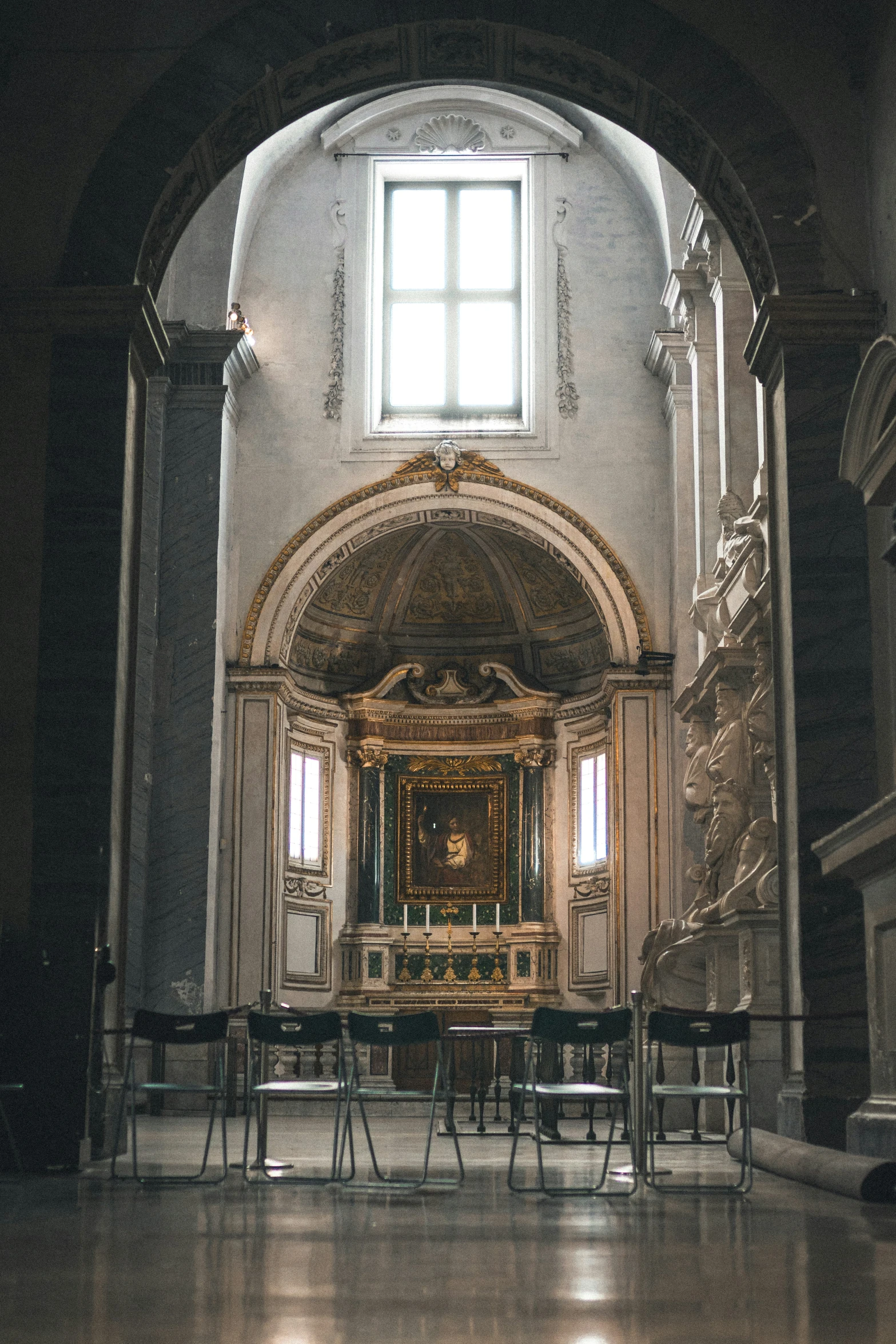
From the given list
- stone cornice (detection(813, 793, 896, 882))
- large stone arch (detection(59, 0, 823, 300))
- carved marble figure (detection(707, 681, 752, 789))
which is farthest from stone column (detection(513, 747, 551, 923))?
stone cornice (detection(813, 793, 896, 882))

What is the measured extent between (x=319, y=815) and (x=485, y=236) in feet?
23.5

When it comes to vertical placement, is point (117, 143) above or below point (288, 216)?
below

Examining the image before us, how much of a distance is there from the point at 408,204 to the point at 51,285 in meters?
11.0

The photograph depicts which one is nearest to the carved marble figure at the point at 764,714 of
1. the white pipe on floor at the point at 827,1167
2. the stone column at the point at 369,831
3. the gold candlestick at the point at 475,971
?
the white pipe on floor at the point at 827,1167

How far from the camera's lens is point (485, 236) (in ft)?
65.0

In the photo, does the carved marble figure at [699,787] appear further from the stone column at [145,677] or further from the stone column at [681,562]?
the stone column at [145,677]

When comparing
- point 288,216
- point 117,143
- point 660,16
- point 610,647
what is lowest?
point 610,647

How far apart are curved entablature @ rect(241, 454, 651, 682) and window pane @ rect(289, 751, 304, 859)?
1.06 m

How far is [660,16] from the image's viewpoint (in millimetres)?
9859

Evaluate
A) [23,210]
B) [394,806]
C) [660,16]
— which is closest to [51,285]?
[23,210]

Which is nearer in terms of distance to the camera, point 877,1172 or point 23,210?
point 877,1172

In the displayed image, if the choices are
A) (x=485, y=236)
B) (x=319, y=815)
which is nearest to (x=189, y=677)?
(x=319, y=815)

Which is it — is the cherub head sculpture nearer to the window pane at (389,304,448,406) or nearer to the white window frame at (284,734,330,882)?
the window pane at (389,304,448,406)

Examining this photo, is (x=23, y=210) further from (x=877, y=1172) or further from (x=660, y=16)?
(x=877, y=1172)
